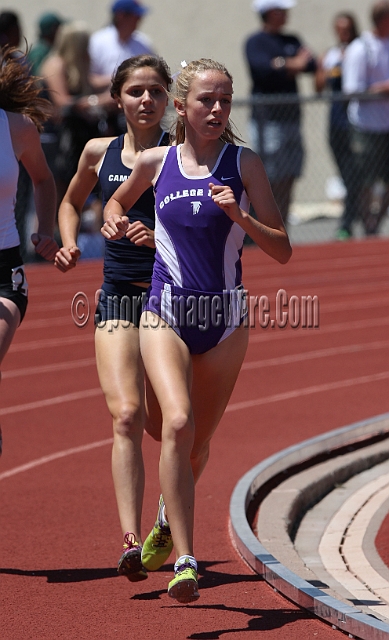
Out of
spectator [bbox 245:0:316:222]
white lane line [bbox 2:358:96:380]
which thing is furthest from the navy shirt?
white lane line [bbox 2:358:96:380]

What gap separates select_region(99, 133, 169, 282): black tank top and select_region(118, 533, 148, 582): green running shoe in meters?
1.18

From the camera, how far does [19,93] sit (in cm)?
513

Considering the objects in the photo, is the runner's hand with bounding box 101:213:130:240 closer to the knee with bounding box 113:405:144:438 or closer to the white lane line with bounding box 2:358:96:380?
the knee with bounding box 113:405:144:438

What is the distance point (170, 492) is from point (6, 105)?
205 centimetres

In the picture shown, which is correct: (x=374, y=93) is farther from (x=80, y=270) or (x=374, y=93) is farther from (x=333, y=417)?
(x=333, y=417)

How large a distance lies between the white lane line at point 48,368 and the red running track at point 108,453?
0.02m

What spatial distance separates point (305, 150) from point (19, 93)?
1046 cm

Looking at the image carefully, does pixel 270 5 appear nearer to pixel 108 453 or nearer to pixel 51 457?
pixel 108 453

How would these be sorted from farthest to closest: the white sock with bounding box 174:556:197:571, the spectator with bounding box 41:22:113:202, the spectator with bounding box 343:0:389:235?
the spectator with bounding box 343:0:389:235, the spectator with bounding box 41:22:113:202, the white sock with bounding box 174:556:197:571

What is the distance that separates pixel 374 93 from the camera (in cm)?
1462

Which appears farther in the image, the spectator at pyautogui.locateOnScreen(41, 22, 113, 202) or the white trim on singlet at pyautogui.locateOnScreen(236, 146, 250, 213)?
the spectator at pyautogui.locateOnScreen(41, 22, 113, 202)

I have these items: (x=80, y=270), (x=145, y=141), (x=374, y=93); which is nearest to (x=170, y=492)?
(x=145, y=141)

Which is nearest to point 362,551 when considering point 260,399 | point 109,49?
point 260,399

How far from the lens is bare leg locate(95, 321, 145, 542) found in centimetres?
450
